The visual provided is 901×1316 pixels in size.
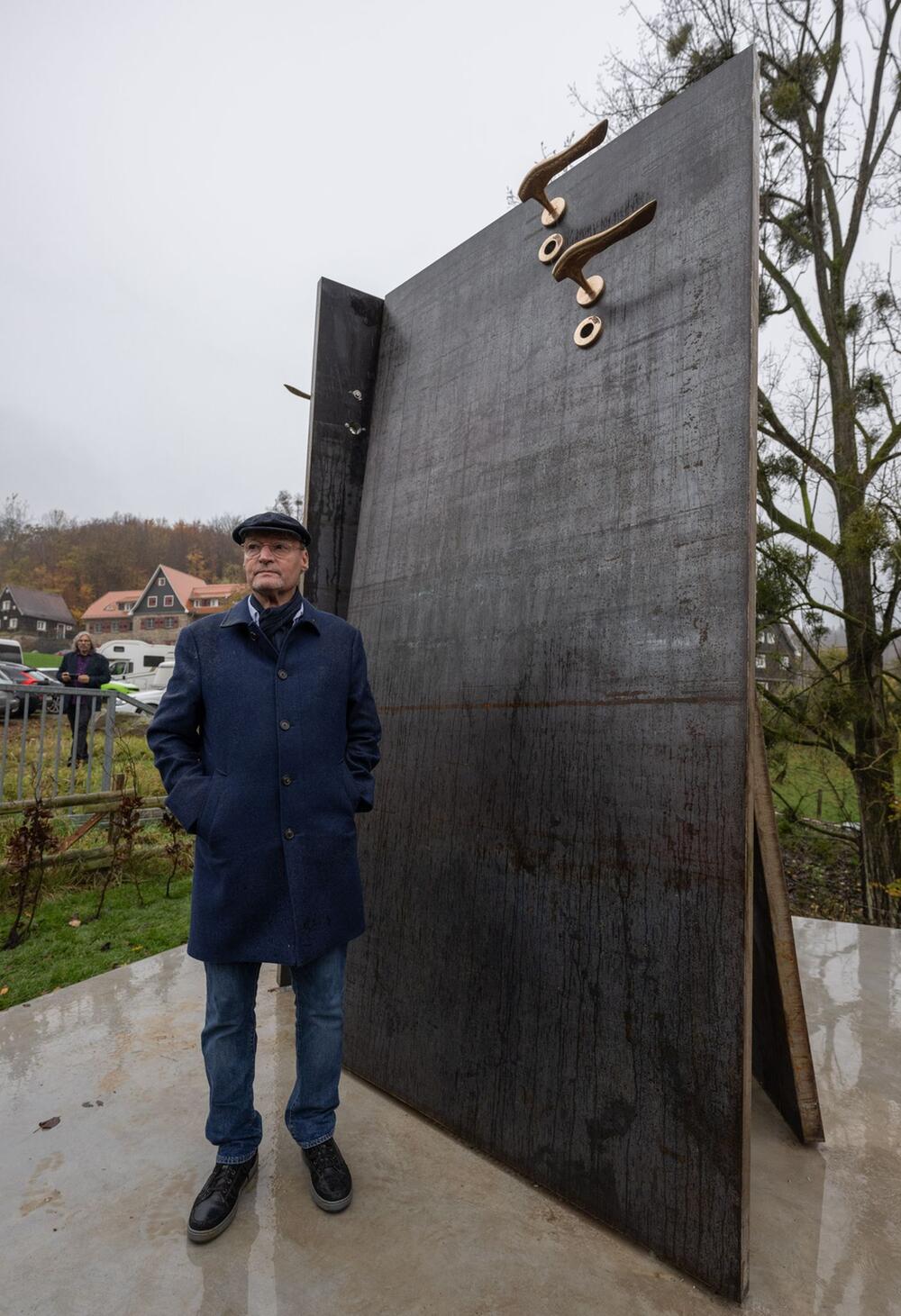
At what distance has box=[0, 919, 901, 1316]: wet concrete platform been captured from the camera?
53.6 inches

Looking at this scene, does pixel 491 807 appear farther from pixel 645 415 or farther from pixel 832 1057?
pixel 832 1057

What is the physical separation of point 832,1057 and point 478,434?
8.22 ft

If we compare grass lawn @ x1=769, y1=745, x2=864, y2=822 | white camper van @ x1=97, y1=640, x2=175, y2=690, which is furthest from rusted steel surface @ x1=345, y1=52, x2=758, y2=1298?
white camper van @ x1=97, y1=640, x2=175, y2=690

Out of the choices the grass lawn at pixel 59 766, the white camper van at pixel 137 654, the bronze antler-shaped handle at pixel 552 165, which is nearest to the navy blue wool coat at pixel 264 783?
the bronze antler-shaped handle at pixel 552 165

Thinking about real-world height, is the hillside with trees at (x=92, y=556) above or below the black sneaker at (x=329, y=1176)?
above

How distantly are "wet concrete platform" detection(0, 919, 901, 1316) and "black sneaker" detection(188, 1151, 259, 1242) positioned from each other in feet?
0.10

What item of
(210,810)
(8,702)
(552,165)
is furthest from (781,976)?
(8,702)

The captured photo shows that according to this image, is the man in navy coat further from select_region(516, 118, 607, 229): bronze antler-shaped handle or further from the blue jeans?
select_region(516, 118, 607, 229): bronze antler-shaped handle

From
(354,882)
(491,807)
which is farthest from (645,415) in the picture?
(354,882)

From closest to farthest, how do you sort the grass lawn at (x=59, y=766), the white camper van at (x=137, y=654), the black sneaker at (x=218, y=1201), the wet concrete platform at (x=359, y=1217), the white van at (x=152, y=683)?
the wet concrete platform at (x=359, y=1217) < the black sneaker at (x=218, y=1201) < the grass lawn at (x=59, y=766) < the white van at (x=152, y=683) < the white camper van at (x=137, y=654)

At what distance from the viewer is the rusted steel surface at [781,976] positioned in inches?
73.3

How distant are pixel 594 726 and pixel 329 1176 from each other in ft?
4.13

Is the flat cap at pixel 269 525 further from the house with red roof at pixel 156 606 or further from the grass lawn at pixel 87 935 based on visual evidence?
the house with red roof at pixel 156 606

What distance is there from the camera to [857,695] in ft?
19.5
